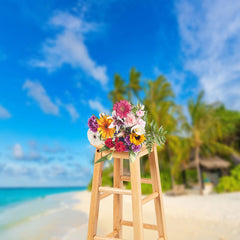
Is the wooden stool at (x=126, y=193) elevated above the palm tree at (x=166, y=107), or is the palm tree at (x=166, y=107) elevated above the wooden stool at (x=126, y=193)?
the palm tree at (x=166, y=107)

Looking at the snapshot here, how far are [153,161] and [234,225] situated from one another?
3266 mm

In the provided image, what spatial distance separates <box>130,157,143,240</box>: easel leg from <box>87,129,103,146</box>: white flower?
363 mm

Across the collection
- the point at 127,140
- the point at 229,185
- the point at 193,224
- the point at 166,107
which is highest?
the point at 166,107

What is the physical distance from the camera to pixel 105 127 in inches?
69.7

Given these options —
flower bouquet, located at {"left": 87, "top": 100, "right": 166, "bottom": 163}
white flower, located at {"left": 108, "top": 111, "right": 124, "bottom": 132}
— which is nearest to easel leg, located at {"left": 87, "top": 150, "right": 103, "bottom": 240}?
flower bouquet, located at {"left": 87, "top": 100, "right": 166, "bottom": 163}

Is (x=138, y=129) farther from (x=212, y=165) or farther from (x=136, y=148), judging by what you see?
(x=212, y=165)

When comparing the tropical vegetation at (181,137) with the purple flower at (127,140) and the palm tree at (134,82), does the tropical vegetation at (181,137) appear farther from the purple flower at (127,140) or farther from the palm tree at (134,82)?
the purple flower at (127,140)

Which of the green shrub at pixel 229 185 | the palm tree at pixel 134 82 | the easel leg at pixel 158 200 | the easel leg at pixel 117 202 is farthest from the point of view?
the palm tree at pixel 134 82

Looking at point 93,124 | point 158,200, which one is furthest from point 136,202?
point 93,124

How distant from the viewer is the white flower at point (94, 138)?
1.85 meters

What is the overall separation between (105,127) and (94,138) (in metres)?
0.17

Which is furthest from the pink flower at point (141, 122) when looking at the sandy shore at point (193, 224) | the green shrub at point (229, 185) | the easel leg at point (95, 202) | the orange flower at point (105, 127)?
the green shrub at point (229, 185)

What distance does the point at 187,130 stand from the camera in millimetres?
11180

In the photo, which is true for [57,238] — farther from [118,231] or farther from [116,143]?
[116,143]
